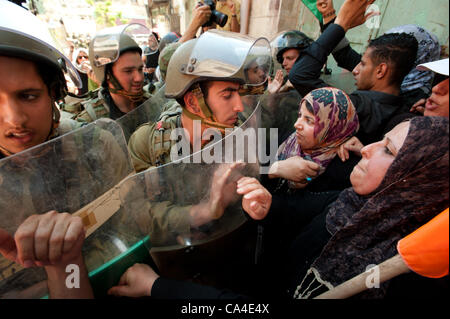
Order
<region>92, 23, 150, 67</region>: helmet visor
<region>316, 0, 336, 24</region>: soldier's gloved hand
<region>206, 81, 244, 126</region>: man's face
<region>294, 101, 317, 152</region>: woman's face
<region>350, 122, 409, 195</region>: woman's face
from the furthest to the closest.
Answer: <region>92, 23, 150, 67</region>: helmet visor
<region>316, 0, 336, 24</region>: soldier's gloved hand
<region>294, 101, 317, 152</region>: woman's face
<region>206, 81, 244, 126</region>: man's face
<region>350, 122, 409, 195</region>: woman's face

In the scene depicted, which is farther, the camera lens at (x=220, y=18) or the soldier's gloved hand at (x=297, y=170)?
the camera lens at (x=220, y=18)

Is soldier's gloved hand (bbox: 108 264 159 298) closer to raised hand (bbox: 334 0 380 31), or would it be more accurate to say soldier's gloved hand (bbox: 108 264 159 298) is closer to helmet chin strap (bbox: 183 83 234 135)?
helmet chin strap (bbox: 183 83 234 135)

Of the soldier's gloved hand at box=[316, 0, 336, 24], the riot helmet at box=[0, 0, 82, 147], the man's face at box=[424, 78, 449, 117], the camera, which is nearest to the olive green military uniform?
the riot helmet at box=[0, 0, 82, 147]

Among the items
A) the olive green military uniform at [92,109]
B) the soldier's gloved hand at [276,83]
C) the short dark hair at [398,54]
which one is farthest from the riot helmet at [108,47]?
the short dark hair at [398,54]

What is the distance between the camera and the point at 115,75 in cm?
256

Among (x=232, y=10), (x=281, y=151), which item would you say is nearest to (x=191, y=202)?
(x=281, y=151)

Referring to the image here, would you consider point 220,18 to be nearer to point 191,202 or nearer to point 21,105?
point 21,105

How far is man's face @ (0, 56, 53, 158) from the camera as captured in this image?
1.00 meters

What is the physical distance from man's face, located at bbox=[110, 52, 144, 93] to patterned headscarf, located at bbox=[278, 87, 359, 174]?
202 centimetres

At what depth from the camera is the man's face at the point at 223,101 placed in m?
1.62

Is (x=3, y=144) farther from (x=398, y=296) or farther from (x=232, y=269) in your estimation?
(x=398, y=296)

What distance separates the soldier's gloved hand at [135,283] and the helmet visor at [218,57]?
127 centimetres

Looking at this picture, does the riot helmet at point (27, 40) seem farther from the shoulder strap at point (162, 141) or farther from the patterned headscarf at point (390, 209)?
the patterned headscarf at point (390, 209)

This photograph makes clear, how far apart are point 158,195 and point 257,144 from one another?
677 millimetres
